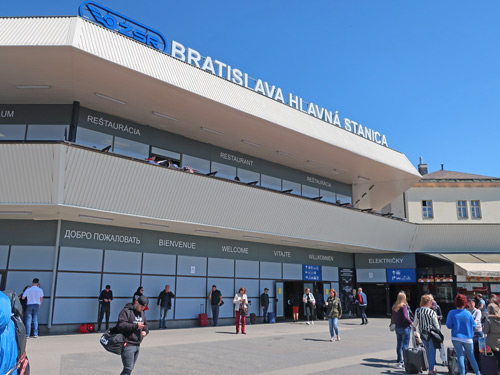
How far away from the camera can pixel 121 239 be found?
56.6ft

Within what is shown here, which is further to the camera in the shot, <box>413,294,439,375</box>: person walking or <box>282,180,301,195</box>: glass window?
<box>282,180,301,195</box>: glass window

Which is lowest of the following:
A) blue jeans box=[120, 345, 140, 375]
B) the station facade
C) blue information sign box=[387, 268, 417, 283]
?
blue jeans box=[120, 345, 140, 375]

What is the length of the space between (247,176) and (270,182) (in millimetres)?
1760

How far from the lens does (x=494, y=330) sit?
814 cm

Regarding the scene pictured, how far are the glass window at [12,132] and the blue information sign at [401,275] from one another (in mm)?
21639

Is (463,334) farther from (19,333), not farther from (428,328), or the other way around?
(19,333)

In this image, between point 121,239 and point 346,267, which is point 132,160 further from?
point 346,267

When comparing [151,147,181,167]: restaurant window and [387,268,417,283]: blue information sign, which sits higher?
[151,147,181,167]: restaurant window

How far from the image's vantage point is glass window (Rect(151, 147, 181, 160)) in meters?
18.9

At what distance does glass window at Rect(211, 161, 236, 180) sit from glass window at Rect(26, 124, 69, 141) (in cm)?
707

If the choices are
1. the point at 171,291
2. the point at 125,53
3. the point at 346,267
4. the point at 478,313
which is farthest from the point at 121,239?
the point at 346,267

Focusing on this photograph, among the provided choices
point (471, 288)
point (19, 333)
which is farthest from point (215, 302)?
point (471, 288)

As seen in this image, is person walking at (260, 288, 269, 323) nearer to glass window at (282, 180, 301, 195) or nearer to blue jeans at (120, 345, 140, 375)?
glass window at (282, 180, 301, 195)

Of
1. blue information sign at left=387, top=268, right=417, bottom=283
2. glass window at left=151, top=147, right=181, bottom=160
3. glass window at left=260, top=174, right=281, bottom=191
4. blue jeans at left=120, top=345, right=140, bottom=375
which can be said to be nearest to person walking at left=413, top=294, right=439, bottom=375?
blue jeans at left=120, top=345, right=140, bottom=375
